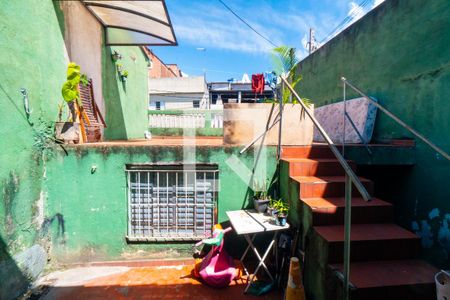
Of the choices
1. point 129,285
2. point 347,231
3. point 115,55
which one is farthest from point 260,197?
point 115,55

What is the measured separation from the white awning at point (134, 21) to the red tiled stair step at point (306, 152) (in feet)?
13.0

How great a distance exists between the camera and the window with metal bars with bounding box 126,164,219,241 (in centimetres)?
488

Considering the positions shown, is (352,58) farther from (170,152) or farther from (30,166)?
(30,166)

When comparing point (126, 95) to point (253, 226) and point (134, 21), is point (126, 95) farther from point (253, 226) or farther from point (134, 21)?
point (253, 226)

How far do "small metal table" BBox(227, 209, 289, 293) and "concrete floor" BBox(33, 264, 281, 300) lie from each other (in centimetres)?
52

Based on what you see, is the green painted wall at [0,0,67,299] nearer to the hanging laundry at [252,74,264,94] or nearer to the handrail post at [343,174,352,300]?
the hanging laundry at [252,74,264,94]

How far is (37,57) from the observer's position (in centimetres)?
431

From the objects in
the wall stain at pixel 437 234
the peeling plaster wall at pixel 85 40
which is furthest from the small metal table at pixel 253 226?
the peeling plaster wall at pixel 85 40

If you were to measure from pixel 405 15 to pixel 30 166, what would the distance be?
7.47 m

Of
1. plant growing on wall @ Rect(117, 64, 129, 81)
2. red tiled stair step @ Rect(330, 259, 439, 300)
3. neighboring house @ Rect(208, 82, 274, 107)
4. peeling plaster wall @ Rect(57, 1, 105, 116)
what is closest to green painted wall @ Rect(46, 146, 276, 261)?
red tiled stair step @ Rect(330, 259, 439, 300)

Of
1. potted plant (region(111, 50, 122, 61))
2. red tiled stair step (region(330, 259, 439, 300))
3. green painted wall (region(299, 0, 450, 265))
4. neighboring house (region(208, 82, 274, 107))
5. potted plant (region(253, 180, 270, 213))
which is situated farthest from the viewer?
neighboring house (region(208, 82, 274, 107))

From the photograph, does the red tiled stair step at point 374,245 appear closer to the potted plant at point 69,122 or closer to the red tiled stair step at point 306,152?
the red tiled stair step at point 306,152

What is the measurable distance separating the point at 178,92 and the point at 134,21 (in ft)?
51.1

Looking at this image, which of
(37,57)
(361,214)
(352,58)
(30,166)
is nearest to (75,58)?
(37,57)
